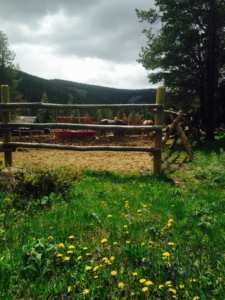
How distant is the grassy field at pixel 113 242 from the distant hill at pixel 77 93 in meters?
66.6

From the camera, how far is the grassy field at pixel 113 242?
10.1ft

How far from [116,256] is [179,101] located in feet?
52.3

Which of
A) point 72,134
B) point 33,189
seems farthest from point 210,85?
point 33,189

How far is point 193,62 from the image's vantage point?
17875 millimetres

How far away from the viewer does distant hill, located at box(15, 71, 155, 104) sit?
86569 millimetres

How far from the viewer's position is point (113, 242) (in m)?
4.05

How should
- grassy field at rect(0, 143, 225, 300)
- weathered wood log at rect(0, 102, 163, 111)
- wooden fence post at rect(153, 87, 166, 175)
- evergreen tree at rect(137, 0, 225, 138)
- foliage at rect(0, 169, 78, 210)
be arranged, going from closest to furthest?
1. grassy field at rect(0, 143, 225, 300)
2. foliage at rect(0, 169, 78, 210)
3. wooden fence post at rect(153, 87, 166, 175)
4. weathered wood log at rect(0, 102, 163, 111)
5. evergreen tree at rect(137, 0, 225, 138)

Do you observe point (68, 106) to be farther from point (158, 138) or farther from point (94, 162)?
point (158, 138)

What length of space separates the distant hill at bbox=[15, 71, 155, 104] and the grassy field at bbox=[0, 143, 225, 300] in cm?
6660

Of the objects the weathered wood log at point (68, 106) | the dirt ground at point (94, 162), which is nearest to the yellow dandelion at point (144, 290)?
the dirt ground at point (94, 162)

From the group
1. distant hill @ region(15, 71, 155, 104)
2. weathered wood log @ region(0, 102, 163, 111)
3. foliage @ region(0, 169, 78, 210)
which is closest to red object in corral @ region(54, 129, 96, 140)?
weathered wood log @ region(0, 102, 163, 111)

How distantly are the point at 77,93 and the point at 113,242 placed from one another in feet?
355

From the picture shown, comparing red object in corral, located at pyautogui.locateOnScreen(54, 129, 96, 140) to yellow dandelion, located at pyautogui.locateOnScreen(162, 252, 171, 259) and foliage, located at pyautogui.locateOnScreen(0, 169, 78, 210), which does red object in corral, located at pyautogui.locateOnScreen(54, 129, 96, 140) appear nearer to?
foliage, located at pyautogui.locateOnScreen(0, 169, 78, 210)

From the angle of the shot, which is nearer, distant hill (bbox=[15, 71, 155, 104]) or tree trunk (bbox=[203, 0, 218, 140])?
tree trunk (bbox=[203, 0, 218, 140])
